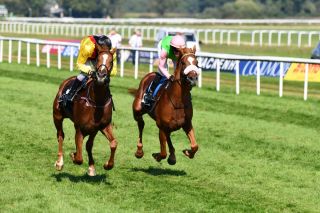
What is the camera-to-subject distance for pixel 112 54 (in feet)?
30.2

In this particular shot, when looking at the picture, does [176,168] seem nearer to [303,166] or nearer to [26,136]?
[303,166]

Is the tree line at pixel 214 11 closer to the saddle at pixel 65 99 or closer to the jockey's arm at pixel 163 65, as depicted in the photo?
the jockey's arm at pixel 163 65

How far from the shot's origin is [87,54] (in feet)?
31.3

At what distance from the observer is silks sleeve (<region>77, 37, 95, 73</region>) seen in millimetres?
9453

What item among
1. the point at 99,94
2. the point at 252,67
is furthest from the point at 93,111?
the point at 252,67

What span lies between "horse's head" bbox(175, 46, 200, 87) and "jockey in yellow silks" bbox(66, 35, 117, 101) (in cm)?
81

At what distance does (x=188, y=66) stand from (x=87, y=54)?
1198 mm

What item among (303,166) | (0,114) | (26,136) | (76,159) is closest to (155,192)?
(76,159)

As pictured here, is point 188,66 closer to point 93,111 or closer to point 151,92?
point 93,111

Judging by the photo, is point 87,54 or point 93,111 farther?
point 87,54

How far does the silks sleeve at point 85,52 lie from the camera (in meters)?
9.45

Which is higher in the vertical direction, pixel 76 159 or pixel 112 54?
pixel 112 54

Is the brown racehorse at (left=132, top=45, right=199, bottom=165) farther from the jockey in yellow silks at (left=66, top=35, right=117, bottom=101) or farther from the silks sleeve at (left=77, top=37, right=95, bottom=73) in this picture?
the silks sleeve at (left=77, top=37, right=95, bottom=73)

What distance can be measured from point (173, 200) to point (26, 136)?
5317 millimetres
